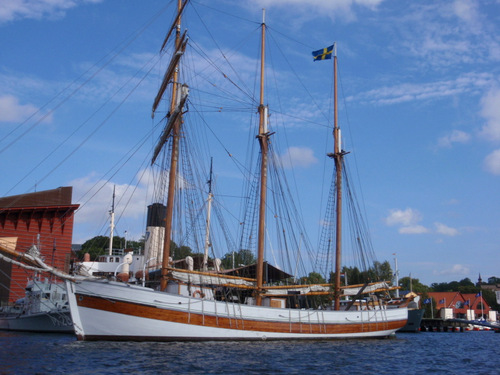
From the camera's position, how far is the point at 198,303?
95.8ft

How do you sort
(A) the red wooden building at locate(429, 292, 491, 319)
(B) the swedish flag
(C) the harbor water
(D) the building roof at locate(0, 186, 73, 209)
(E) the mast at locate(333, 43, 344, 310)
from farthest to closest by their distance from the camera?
(A) the red wooden building at locate(429, 292, 491, 319), (D) the building roof at locate(0, 186, 73, 209), (B) the swedish flag, (E) the mast at locate(333, 43, 344, 310), (C) the harbor water

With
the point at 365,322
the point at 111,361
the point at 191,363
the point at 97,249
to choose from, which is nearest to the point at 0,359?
the point at 111,361

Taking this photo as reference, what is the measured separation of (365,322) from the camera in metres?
38.8

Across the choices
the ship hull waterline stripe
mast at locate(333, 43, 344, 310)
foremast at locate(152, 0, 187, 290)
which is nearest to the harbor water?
the ship hull waterline stripe

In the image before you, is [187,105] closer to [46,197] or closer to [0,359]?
[0,359]

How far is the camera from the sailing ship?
27438mm

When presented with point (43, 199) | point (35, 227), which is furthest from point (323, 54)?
point (35, 227)

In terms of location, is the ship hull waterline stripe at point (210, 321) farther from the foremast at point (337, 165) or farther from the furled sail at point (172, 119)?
the furled sail at point (172, 119)

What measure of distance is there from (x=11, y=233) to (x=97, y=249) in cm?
4838

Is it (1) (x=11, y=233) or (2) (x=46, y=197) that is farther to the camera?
(2) (x=46, y=197)

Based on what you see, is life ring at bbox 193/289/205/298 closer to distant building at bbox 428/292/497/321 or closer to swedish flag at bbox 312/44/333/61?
swedish flag at bbox 312/44/333/61

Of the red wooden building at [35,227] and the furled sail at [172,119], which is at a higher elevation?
the furled sail at [172,119]

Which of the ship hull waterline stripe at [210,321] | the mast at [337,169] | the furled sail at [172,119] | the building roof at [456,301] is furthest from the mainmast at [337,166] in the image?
the building roof at [456,301]

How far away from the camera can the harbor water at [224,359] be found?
1984 centimetres
